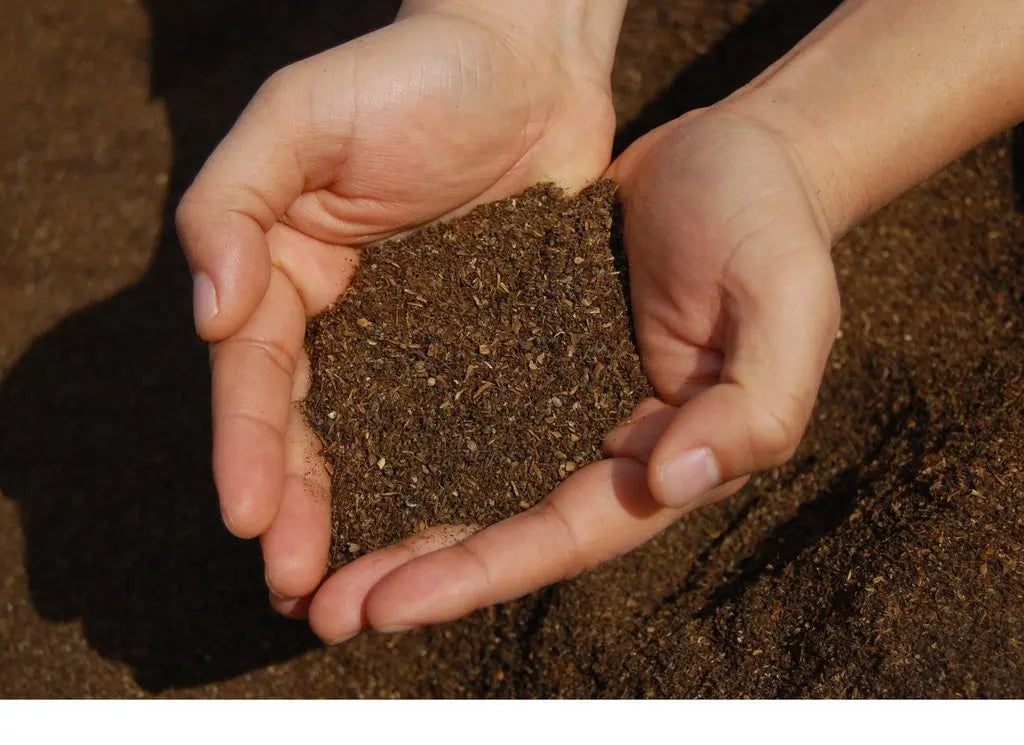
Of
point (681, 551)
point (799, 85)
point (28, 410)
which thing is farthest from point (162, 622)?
point (799, 85)

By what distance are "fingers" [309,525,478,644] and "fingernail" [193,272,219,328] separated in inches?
20.3

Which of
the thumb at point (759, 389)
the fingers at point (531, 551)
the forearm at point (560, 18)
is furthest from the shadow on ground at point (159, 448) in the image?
the thumb at point (759, 389)

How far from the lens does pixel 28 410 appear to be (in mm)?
2600

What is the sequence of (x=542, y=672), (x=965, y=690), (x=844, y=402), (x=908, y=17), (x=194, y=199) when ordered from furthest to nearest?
1. (x=844, y=402)
2. (x=542, y=672)
3. (x=908, y=17)
4. (x=965, y=690)
5. (x=194, y=199)

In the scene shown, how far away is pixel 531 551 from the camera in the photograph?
165 cm

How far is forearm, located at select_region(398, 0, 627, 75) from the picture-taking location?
2.13 metres

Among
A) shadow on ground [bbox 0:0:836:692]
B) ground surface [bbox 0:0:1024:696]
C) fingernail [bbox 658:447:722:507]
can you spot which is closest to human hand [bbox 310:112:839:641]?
Answer: fingernail [bbox 658:447:722:507]

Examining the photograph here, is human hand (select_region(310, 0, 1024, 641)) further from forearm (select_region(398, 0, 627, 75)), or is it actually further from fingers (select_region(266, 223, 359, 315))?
fingers (select_region(266, 223, 359, 315))

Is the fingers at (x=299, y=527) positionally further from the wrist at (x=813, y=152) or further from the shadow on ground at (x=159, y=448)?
the wrist at (x=813, y=152)

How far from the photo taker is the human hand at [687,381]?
153 cm

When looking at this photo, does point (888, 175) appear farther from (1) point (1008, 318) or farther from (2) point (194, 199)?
(2) point (194, 199)

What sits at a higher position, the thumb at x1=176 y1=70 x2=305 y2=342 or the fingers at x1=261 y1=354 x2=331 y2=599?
the thumb at x1=176 y1=70 x2=305 y2=342

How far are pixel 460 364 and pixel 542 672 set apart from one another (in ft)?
2.62

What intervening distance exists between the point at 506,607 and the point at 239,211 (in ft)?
3.85
